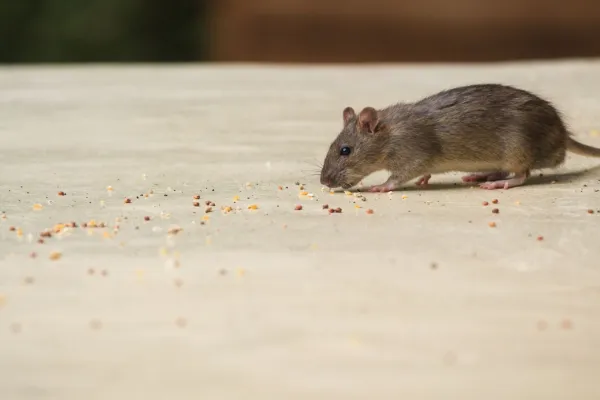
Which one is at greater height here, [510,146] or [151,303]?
[510,146]

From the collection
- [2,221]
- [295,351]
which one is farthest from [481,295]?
[2,221]

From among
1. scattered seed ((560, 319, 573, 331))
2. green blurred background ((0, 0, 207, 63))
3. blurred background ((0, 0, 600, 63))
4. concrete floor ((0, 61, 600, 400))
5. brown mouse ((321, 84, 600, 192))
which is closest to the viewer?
concrete floor ((0, 61, 600, 400))

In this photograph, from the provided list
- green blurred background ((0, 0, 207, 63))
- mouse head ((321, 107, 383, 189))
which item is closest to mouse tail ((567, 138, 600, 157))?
mouse head ((321, 107, 383, 189))

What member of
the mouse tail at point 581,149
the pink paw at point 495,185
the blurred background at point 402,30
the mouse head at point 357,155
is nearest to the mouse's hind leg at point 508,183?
the pink paw at point 495,185

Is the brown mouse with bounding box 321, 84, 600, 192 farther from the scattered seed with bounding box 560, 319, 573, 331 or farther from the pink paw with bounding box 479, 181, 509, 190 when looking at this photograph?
the scattered seed with bounding box 560, 319, 573, 331

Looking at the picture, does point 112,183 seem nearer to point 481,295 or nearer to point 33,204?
point 33,204

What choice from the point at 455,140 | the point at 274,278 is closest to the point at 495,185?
the point at 455,140

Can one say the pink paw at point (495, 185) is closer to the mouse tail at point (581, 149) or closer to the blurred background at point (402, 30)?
the mouse tail at point (581, 149)
